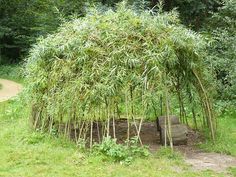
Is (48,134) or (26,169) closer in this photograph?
(26,169)

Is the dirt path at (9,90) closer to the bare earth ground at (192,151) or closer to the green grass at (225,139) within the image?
Answer: the bare earth ground at (192,151)

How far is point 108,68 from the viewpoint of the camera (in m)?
7.30

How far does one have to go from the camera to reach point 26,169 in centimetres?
642

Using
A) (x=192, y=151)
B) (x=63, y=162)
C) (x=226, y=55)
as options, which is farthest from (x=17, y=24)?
(x=63, y=162)

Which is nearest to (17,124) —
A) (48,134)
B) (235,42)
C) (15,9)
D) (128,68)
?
(48,134)

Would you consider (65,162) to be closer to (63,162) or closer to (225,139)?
(63,162)

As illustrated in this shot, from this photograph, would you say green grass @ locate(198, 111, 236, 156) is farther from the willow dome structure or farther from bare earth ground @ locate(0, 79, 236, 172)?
the willow dome structure

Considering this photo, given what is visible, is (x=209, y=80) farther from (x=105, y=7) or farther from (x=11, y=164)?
(x=105, y=7)

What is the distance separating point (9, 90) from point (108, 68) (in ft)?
32.6

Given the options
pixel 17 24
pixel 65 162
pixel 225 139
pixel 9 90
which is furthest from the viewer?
pixel 17 24

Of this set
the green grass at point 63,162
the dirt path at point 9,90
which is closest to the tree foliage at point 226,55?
the green grass at point 63,162

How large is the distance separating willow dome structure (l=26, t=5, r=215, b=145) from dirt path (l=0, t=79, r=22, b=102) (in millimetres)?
6232

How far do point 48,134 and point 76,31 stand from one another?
1.91m

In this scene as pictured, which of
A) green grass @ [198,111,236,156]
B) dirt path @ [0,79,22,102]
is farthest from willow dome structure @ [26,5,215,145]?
dirt path @ [0,79,22,102]
